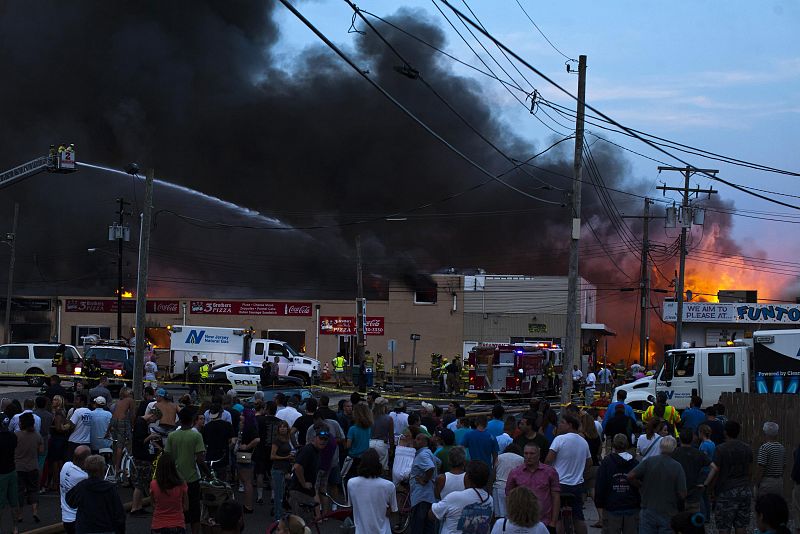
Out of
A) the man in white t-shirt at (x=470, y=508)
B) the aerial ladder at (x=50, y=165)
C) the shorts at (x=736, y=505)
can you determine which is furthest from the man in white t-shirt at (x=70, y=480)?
the aerial ladder at (x=50, y=165)

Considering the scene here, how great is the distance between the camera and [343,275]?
59.3m

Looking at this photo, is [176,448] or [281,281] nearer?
[176,448]

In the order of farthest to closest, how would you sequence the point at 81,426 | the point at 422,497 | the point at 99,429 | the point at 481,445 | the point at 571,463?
the point at 99,429 → the point at 81,426 → the point at 481,445 → the point at 571,463 → the point at 422,497

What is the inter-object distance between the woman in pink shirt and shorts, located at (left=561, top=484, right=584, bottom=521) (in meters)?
3.91

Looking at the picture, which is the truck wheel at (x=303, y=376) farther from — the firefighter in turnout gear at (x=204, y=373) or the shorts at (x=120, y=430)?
the shorts at (x=120, y=430)

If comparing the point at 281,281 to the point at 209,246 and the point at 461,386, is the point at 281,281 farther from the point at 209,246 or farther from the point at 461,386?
the point at 461,386

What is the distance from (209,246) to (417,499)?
55.2m

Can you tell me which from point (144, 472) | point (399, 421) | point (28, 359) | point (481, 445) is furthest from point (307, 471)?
point (28, 359)

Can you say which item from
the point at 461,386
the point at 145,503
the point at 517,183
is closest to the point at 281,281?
the point at 517,183

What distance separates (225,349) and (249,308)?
11.8 metres

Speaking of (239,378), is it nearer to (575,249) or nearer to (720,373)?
(575,249)

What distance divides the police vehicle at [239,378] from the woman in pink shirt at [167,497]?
23789 mm

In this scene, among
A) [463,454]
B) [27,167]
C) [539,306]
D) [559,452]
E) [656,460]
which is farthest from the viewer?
[539,306]

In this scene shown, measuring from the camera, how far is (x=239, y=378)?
3284cm
